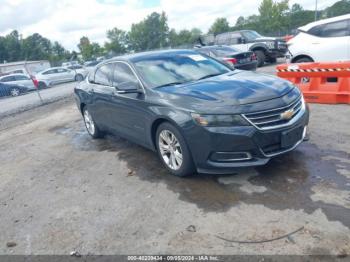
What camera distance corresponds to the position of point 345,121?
5957 millimetres

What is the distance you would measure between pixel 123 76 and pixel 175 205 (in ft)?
8.04

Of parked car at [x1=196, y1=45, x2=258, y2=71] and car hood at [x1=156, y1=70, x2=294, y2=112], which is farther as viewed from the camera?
parked car at [x1=196, y1=45, x2=258, y2=71]

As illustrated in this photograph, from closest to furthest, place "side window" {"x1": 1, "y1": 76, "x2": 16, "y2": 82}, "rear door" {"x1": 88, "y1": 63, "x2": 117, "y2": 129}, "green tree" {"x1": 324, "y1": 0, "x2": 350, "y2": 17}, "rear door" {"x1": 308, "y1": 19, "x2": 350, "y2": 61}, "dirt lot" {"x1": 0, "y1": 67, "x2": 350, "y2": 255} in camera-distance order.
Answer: "dirt lot" {"x1": 0, "y1": 67, "x2": 350, "y2": 255} < "rear door" {"x1": 88, "y1": 63, "x2": 117, "y2": 129} < "rear door" {"x1": 308, "y1": 19, "x2": 350, "y2": 61} < "side window" {"x1": 1, "y1": 76, "x2": 16, "y2": 82} < "green tree" {"x1": 324, "y1": 0, "x2": 350, "y2": 17}

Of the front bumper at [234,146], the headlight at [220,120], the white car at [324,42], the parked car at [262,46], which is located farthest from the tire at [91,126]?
the parked car at [262,46]

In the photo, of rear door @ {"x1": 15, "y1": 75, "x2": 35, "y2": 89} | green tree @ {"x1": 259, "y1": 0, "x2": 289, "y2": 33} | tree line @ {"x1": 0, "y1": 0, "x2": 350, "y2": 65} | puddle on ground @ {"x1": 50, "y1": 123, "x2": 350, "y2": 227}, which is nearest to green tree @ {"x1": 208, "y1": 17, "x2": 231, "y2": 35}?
tree line @ {"x1": 0, "y1": 0, "x2": 350, "y2": 65}

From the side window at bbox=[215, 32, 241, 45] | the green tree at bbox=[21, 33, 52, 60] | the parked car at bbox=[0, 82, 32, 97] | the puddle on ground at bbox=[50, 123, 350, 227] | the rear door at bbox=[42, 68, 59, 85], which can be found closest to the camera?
the puddle on ground at bbox=[50, 123, 350, 227]

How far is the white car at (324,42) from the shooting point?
30.3 ft

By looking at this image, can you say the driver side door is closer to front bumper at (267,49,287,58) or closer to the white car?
the white car

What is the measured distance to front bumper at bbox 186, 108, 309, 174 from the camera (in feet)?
12.2

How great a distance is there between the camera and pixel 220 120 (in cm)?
377

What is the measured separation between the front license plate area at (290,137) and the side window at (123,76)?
2.16 metres

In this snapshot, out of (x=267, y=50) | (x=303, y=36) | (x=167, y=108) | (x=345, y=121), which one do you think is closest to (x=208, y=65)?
(x=167, y=108)

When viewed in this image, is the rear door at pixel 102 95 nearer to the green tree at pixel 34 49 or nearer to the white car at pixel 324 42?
the white car at pixel 324 42

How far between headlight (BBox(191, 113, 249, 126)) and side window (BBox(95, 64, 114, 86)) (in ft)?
8.28
